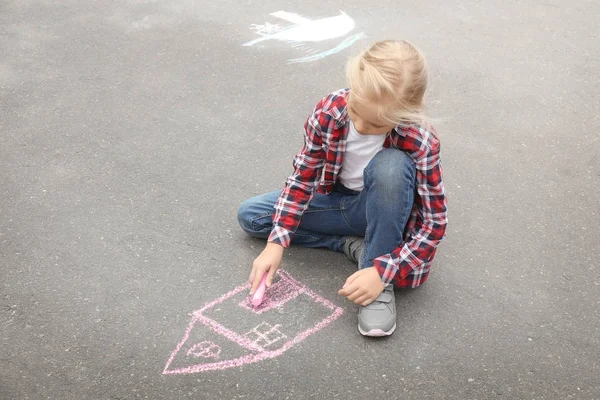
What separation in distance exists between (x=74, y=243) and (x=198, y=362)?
90 centimetres

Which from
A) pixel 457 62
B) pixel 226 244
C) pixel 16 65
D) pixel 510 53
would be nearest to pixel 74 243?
pixel 226 244

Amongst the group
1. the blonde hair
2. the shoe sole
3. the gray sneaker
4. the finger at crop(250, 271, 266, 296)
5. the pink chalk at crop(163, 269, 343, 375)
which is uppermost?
the blonde hair

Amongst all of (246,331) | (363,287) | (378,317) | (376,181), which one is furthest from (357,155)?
(246,331)

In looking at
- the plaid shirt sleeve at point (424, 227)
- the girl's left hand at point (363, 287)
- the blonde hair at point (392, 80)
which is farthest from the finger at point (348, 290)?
the blonde hair at point (392, 80)

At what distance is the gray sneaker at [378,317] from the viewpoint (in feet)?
8.16

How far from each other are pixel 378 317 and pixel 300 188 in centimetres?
57

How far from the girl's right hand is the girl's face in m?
0.55

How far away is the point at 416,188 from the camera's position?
2504 millimetres

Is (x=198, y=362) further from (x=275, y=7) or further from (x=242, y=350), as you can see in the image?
(x=275, y=7)

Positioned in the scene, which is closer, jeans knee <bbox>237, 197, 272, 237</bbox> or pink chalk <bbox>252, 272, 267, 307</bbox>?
pink chalk <bbox>252, 272, 267, 307</bbox>

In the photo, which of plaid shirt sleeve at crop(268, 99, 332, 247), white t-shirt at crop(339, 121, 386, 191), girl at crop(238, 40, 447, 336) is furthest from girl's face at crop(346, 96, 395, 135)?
plaid shirt sleeve at crop(268, 99, 332, 247)

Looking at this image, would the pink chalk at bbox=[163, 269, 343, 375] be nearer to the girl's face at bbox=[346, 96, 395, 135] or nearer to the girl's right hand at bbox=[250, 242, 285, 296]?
the girl's right hand at bbox=[250, 242, 285, 296]

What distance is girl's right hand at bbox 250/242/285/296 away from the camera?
8.38 ft

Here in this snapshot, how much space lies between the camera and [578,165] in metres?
3.63
